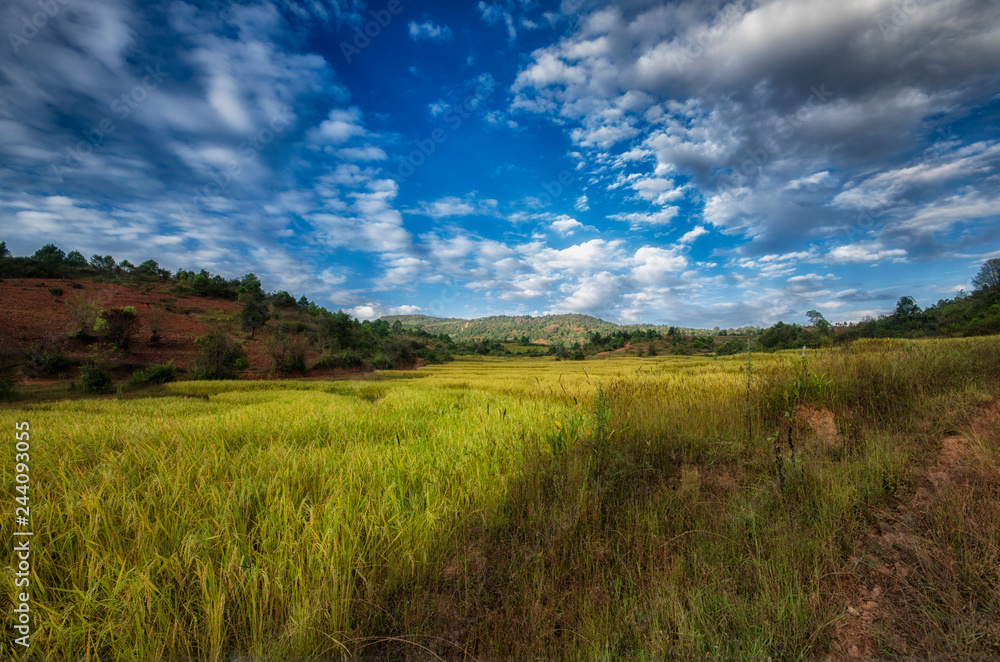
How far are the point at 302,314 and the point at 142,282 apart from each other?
2564 cm

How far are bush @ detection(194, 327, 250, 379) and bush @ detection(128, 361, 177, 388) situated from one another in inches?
114

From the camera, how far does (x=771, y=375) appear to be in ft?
22.5

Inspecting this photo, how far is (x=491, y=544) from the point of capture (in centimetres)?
280

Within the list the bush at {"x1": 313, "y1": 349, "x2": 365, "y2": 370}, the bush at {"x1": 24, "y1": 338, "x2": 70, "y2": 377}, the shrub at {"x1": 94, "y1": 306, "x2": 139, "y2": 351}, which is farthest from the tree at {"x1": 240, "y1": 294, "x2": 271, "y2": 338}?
the bush at {"x1": 24, "y1": 338, "x2": 70, "y2": 377}

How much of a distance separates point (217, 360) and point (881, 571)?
140 ft

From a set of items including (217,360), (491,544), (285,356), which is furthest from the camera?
(285,356)

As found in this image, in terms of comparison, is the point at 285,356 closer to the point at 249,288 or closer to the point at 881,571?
the point at 249,288

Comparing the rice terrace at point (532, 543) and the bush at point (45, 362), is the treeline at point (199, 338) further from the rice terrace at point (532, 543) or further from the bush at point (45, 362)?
the rice terrace at point (532, 543)

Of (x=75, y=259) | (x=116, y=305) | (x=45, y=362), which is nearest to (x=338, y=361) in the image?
(x=45, y=362)

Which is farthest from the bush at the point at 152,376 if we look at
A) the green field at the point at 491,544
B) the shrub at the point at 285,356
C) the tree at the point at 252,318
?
the green field at the point at 491,544

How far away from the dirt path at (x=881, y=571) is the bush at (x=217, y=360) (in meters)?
41.7

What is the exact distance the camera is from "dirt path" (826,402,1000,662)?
6.02 feet

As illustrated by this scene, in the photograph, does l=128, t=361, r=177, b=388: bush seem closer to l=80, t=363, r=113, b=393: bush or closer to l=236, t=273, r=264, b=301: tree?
l=80, t=363, r=113, b=393: bush

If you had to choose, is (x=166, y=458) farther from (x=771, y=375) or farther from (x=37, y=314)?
(x=37, y=314)
